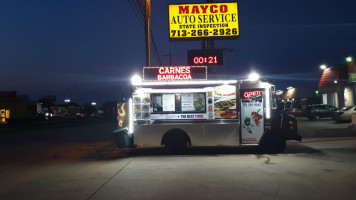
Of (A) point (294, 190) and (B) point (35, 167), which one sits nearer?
(A) point (294, 190)

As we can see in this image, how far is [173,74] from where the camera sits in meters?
12.2

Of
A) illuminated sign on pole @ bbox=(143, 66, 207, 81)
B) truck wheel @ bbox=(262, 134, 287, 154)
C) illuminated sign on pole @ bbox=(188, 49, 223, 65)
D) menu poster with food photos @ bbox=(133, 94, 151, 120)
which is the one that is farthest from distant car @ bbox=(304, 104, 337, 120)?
menu poster with food photos @ bbox=(133, 94, 151, 120)

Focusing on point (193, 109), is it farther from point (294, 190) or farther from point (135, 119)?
point (294, 190)

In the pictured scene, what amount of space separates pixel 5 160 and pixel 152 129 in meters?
5.34

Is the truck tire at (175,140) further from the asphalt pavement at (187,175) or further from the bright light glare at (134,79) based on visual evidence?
the bright light glare at (134,79)

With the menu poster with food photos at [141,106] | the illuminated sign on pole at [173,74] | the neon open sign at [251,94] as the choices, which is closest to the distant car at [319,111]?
the neon open sign at [251,94]

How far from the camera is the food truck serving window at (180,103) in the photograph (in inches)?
477

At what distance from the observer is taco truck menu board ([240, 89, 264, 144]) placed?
11883 millimetres

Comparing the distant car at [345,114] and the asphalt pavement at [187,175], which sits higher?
the distant car at [345,114]

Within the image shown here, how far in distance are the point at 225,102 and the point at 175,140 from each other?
2.18 metres

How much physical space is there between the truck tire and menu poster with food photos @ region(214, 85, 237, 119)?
1309 millimetres

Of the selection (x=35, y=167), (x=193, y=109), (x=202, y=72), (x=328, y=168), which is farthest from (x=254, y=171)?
(x=35, y=167)

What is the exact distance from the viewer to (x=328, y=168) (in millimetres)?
9031

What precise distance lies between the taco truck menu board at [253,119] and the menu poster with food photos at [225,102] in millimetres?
368
